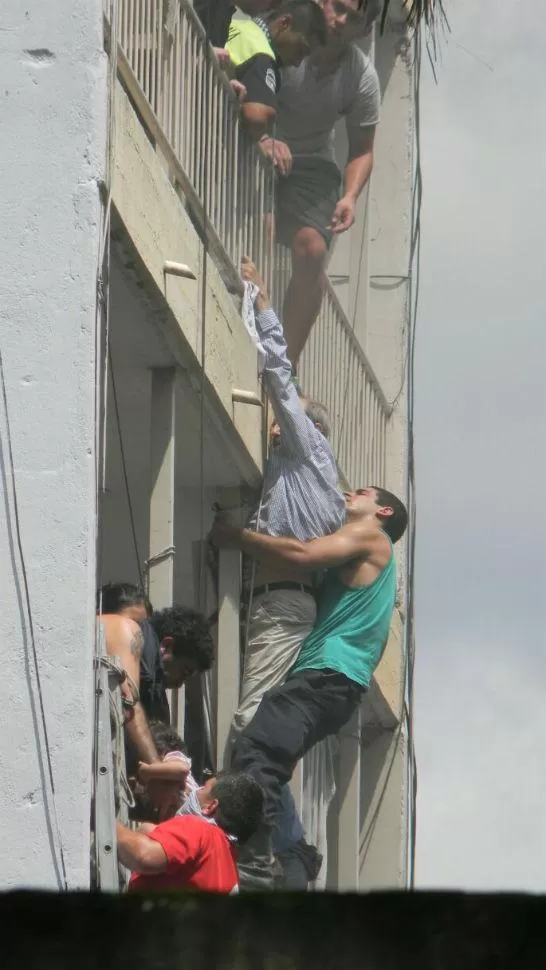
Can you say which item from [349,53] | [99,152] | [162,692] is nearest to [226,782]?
[162,692]

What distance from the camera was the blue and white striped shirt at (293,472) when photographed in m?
12.1

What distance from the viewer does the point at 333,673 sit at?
40.2 ft

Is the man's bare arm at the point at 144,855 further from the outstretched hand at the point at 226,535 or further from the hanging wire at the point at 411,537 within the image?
the hanging wire at the point at 411,537

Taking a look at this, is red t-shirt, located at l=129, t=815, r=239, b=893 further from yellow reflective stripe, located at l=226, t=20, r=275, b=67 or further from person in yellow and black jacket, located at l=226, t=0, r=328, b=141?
yellow reflective stripe, located at l=226, t=20, r=275, b=67

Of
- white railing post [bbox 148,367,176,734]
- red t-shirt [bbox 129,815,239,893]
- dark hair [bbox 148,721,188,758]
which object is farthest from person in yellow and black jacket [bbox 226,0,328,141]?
red t-shirt [bbox 129,815,239,893]

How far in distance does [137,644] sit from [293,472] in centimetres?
291

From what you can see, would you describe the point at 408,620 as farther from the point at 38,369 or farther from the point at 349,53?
the point at 38,369

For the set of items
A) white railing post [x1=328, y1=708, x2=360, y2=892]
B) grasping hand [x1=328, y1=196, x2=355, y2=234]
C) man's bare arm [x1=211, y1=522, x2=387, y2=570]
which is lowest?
white railing post [x1=328, y1=708, x2=360, y2=892]

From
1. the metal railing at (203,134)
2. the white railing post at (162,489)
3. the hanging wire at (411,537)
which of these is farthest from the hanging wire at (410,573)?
the white railing post at (162,489)

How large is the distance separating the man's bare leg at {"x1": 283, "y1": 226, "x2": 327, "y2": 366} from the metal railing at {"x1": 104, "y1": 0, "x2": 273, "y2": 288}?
0.38 m

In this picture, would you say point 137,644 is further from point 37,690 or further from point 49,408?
point 49,408

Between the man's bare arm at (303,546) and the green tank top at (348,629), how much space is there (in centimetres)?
19

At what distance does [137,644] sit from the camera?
31.2ft

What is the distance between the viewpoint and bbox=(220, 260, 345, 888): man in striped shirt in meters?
12.1
